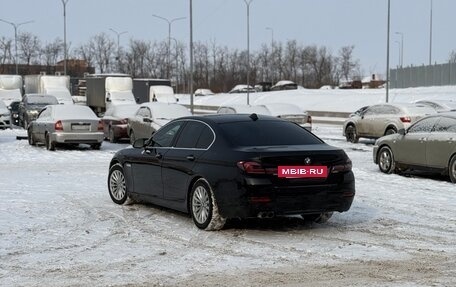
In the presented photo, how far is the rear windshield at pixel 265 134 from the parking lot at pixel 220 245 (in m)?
1.11

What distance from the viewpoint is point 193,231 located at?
9.02m

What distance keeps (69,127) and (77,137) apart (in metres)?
0.39

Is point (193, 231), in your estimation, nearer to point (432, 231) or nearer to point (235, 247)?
point (235, 247)

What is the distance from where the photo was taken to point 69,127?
72.2 feet

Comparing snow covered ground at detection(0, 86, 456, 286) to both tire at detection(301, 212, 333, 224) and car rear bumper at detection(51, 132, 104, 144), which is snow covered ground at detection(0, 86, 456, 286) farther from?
car rear bumper at detection(51, 132, 104, 144)

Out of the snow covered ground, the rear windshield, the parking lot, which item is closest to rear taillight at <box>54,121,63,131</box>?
the parking lot

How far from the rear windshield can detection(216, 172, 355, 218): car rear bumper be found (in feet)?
2.43

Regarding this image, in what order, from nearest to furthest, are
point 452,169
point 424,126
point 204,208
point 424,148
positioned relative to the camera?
point 204,208 → point 452,169 → point 424,148 → point 424,126

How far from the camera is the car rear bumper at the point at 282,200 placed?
27.4 feet

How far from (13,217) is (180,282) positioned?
4286mm

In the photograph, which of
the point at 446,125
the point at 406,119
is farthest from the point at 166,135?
the point at 406,119

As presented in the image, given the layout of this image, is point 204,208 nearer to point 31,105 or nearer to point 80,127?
point 80,127

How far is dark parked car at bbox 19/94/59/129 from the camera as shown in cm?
3253

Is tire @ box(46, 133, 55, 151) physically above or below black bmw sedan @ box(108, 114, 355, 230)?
below
